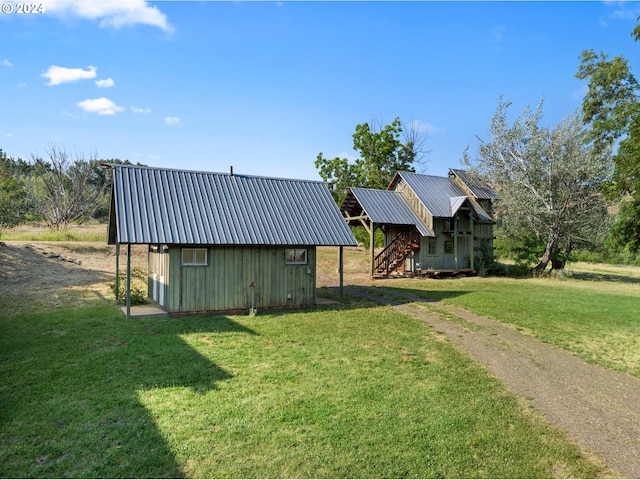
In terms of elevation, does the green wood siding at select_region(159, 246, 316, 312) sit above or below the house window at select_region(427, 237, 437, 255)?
below

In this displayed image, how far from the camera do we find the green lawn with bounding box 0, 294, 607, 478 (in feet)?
17.0

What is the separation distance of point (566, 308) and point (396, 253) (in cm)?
1214

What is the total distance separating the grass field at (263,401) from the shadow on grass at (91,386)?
1.1 inches

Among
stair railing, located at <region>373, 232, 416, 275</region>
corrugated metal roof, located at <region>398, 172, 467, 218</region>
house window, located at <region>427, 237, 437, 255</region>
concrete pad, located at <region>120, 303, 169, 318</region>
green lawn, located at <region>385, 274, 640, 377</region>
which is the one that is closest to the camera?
green lawn, located at <region>385, 274, 640, 377</region>

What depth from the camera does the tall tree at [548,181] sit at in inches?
1073

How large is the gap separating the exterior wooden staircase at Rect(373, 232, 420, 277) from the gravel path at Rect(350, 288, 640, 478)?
1397cm

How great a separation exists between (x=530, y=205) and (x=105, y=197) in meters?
45.2

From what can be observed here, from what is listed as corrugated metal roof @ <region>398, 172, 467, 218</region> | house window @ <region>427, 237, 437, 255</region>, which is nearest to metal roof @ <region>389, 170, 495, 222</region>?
corrugated metal roof @ <region>398, 172, 467, 218</region>

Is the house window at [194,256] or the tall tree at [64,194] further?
the tall tree at [64,194]

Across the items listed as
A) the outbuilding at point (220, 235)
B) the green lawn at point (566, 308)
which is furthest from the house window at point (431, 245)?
the outbuilding at point (220, 235)

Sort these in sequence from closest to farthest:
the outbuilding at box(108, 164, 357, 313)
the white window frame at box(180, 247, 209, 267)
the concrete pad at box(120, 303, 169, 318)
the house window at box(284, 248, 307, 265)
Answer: the concrete pad at box(120, 303, 169, 318) < the outbuilding at box(108, 164, 357, 313) < the white window frame at box(180, 247, 209, 267) < the house window at box(284, 248, 307, 265)

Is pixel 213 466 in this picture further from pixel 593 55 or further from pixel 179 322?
pixel 593 55

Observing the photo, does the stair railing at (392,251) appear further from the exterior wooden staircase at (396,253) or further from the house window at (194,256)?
the house window at (194,256)

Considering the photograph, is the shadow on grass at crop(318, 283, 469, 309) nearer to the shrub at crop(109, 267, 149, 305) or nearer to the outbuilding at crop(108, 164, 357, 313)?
the outbuilding at crop(108, 164, 357, 313)
